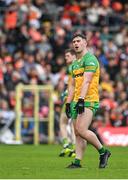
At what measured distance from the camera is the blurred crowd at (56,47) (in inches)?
1085

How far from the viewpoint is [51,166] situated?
613 inches

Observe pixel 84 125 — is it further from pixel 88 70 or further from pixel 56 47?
pixel 56 47

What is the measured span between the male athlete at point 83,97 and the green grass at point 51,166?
436mm

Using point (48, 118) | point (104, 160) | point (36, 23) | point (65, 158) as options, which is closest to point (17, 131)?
point (48, 118)

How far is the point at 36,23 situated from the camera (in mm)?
30688

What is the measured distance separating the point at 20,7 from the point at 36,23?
2.83ft

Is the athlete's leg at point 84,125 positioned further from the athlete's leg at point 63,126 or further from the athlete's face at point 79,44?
the athlete's leg at point 63,126

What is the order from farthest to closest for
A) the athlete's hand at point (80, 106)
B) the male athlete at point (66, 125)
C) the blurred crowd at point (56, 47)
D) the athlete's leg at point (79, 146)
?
the blurred crowd at point (56, 47) → the male athlete at point (66, 125) → the athlete's leg at point (79, 146) → the athlete's hand at point (80, 106)

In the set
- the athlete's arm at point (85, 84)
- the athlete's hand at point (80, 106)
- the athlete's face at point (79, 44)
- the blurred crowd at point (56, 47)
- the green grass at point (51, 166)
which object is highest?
the blurred crowd at point (56, 47)

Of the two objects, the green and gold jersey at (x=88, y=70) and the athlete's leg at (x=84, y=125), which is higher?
the green and gold jersey at (x=88, y=70)

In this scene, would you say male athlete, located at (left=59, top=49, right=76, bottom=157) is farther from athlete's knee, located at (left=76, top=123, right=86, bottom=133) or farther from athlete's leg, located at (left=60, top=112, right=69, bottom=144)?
athlete's knee, located at (left=76, top=123, right=86, bottom=133)

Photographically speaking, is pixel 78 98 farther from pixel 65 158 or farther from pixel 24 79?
pixel 24 79

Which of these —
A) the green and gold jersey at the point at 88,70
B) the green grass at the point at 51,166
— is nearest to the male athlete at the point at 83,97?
the green and gold jersey at the point at 88,70

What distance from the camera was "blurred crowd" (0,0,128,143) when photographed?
27.5m
